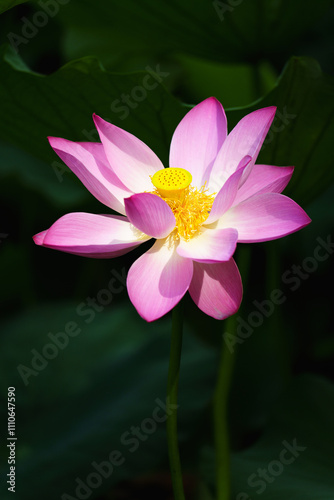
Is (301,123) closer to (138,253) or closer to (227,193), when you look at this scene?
(227,193)

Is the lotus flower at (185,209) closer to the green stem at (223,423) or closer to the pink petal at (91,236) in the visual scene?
the pink petal at (91,236)

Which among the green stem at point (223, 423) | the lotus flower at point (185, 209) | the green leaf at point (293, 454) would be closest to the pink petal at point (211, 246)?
the lotus flower at point (185, 209)

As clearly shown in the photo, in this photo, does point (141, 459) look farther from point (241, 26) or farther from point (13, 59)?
point (241, 26)

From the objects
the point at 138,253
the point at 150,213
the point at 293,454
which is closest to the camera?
the point at 150,213

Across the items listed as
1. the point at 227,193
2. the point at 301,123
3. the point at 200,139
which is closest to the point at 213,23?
the point at 301,123

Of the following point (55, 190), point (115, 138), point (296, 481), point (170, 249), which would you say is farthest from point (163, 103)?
point (55, 190)

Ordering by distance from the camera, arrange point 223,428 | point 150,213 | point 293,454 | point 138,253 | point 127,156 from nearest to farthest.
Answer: point 150,213 < point 127,156 < point 223,428 < point 293,454 < point 138,253
